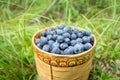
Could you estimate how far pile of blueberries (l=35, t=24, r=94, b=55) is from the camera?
914 millimetres

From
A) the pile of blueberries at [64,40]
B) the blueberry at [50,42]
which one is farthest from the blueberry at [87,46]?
the blueberry at [50,42]

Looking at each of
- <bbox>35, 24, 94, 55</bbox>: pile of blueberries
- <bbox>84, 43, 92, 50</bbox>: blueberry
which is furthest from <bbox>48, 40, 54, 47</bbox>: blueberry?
<bbox>84, 43, 92, 50</bbox>: blueberry

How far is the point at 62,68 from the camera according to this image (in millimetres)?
924

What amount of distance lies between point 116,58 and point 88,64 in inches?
8.6

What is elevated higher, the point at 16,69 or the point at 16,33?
the point at 16,33

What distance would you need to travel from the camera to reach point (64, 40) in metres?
0.95

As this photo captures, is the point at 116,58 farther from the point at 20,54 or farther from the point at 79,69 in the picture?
the point at 20,54

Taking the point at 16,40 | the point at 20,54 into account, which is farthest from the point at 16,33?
the point at 20,54

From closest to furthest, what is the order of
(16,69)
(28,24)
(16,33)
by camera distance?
(16,69) → (16,33) → (28,24)

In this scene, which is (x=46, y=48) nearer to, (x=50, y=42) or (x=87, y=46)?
(x=50, y=42)

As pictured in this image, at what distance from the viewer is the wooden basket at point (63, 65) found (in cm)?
90

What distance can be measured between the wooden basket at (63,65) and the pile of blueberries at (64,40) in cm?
2

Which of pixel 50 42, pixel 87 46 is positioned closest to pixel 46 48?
pixel 50 42

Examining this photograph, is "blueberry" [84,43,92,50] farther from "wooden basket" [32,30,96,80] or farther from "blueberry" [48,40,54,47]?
"blueberry" [48,40,54,47]
